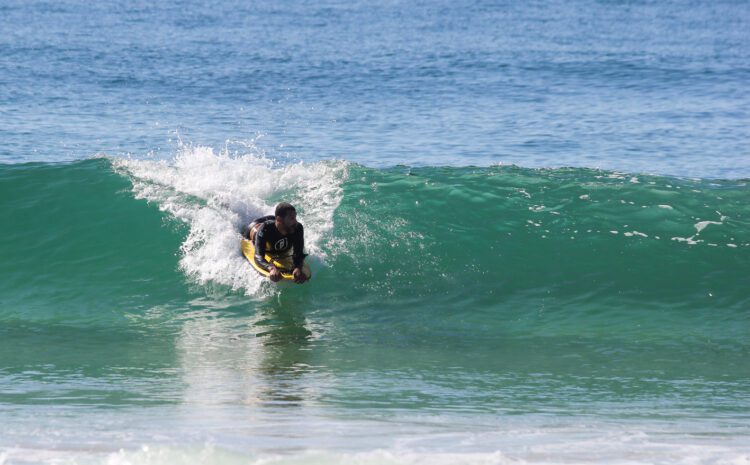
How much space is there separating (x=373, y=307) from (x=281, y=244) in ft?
4.16

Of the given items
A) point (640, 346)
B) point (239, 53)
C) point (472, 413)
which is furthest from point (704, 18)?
point (472, 413)

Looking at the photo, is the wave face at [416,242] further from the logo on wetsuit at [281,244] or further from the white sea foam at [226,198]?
the logo on wetsuit at [281,244]

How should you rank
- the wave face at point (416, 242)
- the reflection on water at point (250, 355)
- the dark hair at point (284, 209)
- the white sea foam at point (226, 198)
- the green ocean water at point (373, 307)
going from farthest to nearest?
the white sea foam at point (226, 198) < the wave face at point (416, 242) < the dark hair at point (284, 209) < the reflection on water at point (250, 355) < the green ocean water at point (373, 307)

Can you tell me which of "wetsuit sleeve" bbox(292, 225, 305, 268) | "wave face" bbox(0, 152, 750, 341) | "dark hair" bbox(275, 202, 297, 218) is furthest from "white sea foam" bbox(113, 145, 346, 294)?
"dark hair" bbox(275, 202, 297, 218)

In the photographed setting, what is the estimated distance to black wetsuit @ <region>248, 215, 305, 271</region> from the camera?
11078 mm

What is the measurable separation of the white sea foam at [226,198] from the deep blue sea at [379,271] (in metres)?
0.04

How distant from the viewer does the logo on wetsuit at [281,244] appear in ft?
36.4

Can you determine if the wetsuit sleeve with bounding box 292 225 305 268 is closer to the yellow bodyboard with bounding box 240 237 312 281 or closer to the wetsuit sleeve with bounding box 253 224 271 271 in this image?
the yellow bodyboard with bounding box 240 237 312 281

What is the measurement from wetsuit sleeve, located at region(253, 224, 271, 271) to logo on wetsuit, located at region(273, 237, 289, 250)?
5.0 inches

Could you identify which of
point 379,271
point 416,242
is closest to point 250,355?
point 379,271

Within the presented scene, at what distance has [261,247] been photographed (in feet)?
36.4

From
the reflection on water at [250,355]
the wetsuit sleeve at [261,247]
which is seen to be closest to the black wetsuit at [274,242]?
the wetsuit sleeve at [261,247]

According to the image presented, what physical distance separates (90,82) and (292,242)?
1691 cm

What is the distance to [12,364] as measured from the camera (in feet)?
30.5
